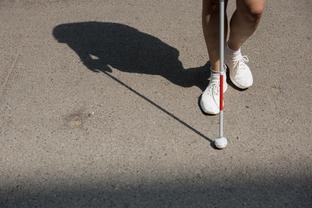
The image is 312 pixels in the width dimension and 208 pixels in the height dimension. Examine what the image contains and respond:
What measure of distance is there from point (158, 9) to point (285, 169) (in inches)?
86.7

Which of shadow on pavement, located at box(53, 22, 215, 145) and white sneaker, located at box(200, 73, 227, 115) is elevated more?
shadow on pavement, located at box(53, 22, 215, 145)

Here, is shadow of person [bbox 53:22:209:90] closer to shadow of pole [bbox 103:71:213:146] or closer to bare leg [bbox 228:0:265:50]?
shadow of pole [bbox 103:71:213:146]

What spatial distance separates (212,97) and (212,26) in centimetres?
47

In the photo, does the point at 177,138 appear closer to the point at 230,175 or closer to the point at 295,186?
the point at 230,175

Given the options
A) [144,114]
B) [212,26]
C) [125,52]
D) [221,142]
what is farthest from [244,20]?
[125,52]

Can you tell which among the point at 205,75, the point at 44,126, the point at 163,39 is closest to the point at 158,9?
the point at 163,39

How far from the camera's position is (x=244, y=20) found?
2773 mm

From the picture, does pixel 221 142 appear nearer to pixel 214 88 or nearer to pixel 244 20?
pixel 214 88

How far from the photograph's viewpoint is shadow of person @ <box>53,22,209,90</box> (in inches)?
135

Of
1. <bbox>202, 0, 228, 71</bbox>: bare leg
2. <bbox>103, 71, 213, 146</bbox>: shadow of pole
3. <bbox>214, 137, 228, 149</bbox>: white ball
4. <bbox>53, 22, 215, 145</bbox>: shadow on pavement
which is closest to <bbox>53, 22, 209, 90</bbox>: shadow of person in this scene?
<bbox>53, 22, 215, 145</bbox>: shadow on pavement

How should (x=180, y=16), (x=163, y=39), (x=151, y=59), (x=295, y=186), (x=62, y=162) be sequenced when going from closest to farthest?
1. (x=295, y=186)
2. (x=62, y=162)
3. (x=151, y=59)
4. (x=163, y=39)
5. (x=180, y=16)

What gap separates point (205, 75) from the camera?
11.1ft

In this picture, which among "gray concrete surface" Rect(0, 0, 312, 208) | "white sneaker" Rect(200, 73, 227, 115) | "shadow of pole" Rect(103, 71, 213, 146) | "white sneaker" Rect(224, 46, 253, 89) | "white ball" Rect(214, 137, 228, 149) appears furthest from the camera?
"white sneaker" Rect(224, 46, 253, 89)

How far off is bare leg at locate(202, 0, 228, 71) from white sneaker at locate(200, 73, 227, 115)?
10 cm
